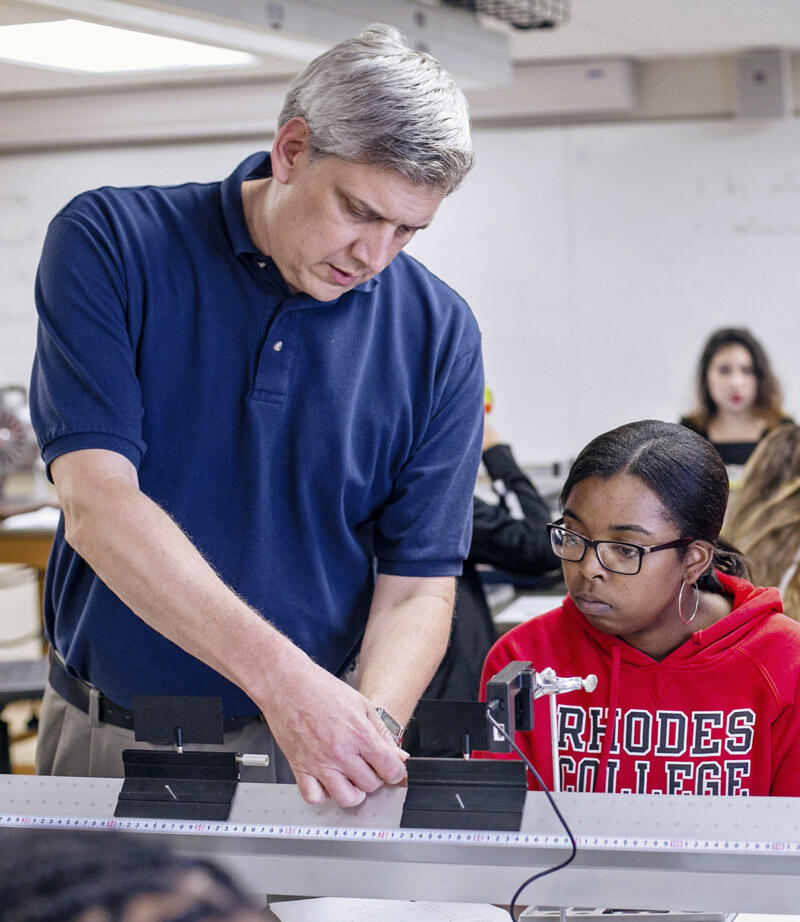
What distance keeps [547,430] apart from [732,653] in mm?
3693

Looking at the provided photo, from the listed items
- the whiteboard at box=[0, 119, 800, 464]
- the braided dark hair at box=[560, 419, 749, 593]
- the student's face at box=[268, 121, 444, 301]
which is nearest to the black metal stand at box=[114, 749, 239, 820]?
the student's face at box=[268, 121, 444, 301]

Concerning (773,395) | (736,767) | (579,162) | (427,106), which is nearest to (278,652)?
(427,106)

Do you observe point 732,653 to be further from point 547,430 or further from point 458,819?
point 547,430

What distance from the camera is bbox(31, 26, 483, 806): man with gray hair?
121cm

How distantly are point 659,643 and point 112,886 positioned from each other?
137 centimetres

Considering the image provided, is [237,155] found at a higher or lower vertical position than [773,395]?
higher

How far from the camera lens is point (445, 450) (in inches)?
58.2

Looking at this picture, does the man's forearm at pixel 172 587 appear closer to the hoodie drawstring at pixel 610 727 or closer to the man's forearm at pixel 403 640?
the man's forearm at pixel 403 640

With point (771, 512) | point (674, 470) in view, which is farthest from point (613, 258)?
point (674, 470)

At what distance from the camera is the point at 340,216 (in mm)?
1258

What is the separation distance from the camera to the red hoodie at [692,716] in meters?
1.56

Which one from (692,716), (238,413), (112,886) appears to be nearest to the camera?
(112,886)

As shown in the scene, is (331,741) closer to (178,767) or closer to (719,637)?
(178,767)

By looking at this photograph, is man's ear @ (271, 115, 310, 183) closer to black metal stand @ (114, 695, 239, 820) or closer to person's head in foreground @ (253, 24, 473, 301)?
person's head in foreground @ (253, 24, 473, 301)
